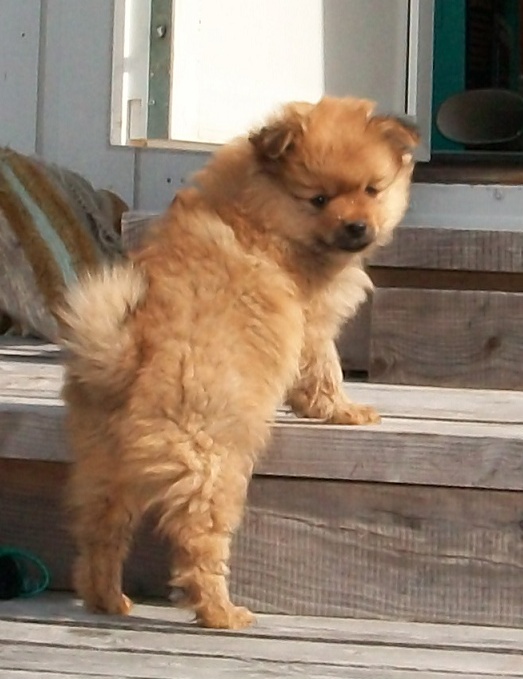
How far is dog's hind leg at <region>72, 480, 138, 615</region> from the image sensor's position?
2385 mm

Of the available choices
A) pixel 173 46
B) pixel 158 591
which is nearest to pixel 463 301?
pixel 173 46

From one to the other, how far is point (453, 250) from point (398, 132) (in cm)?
72

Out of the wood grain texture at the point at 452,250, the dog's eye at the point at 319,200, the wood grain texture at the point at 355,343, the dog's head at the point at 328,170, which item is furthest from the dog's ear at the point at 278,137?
the wood grain texture at the point at 355,343

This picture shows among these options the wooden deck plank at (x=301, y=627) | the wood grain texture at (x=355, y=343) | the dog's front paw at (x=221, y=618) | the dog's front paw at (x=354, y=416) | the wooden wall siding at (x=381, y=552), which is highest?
the wood grain texture at (x=355, y=343)

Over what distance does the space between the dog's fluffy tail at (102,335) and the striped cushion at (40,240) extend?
1.67 m

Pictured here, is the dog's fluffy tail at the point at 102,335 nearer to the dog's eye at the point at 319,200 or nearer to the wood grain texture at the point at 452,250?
the dog's eye at the point at 319,200

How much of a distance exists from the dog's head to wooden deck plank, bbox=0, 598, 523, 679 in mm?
822

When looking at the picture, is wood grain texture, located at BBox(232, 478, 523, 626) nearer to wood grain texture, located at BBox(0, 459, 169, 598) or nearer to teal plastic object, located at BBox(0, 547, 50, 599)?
wood grain texture, located at BBox(0, 459, 169, 598)

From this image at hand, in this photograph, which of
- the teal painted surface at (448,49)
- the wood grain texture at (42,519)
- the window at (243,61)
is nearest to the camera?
the wood grain texture at (42,519)

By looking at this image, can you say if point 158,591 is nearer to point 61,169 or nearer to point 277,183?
point 277,183

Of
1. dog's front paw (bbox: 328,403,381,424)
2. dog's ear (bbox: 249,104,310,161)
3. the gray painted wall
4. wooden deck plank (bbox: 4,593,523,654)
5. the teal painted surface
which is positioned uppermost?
the teal painted surface

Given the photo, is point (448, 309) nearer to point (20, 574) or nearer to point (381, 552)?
point (381, 552)

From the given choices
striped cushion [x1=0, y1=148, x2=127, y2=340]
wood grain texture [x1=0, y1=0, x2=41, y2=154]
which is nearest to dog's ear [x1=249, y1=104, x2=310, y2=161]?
striped cushion [x1=0, y1=148, x2=127, y2=340]

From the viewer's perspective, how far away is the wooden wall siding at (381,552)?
2469 mm
